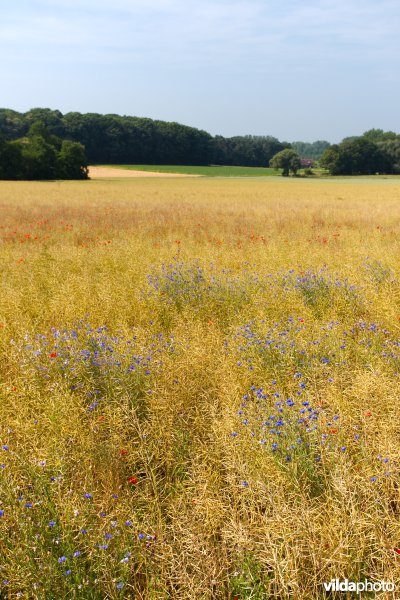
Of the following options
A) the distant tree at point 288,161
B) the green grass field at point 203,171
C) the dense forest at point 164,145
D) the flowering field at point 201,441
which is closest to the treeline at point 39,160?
the dense forest at point 164,145

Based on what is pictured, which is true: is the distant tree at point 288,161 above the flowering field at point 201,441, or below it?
above

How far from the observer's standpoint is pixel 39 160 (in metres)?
57.0

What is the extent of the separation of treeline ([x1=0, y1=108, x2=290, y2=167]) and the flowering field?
303 feet

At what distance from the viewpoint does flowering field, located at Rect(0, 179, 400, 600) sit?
2188 mm

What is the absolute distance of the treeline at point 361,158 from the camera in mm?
87125

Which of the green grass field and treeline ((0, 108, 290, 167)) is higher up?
treeline ((0, 108, 290, 167))

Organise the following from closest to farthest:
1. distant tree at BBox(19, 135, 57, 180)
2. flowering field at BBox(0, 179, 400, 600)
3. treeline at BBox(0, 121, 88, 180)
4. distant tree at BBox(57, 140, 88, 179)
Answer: flowering field at BBox(0, 179, 400, 600) < treeline at BBox(0, 121, 88, 180) < distant tree at BBox(19, 135, 57, 180) < distant tree at BBox(57, 140, 88, 179)

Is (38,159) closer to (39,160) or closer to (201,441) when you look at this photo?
(39,160)

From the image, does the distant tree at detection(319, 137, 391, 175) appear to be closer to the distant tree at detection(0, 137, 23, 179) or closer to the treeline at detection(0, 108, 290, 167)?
the treeline at detection(0, 108, 290, 167)

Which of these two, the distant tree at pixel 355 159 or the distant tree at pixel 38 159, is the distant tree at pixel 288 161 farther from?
the distant tree at pixel 38 159

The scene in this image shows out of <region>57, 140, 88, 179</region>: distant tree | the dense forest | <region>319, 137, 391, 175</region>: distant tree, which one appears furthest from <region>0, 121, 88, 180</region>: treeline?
<region>319, 137, 391, 175</region>: distant tree

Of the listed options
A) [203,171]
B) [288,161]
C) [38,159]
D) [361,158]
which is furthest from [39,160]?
[361,158]

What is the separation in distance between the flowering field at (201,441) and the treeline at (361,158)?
3504 inches

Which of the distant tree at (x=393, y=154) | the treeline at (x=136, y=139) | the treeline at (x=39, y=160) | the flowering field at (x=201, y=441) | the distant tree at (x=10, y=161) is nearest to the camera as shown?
the flowering field at (x=201, y=441)
